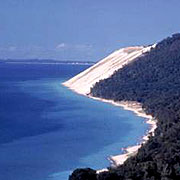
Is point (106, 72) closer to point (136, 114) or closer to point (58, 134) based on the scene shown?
point (136, 114)

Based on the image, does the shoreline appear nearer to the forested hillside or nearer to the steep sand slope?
the forested hillside

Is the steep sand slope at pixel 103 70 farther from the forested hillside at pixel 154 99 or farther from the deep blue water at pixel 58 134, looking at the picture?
the deep blue water at pixel 58 134

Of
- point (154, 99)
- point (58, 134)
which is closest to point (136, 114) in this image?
point (154, 99)

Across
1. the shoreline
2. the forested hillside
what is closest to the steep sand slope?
the forested hillside

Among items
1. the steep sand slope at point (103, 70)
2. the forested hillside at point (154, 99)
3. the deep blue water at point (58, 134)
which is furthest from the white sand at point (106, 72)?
the deep blue water at point (58, 134)

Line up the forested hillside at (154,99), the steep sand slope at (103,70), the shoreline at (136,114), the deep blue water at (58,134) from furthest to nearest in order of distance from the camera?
the steep sand slope at (103,70) < the shoreline at (136,114) < the deep blue water at (58,134) < the forested hillside at (154,99)

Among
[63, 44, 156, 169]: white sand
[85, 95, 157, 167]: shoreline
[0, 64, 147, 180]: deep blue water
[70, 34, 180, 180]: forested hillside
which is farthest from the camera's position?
[63, 44, 156, 169]: white sand
